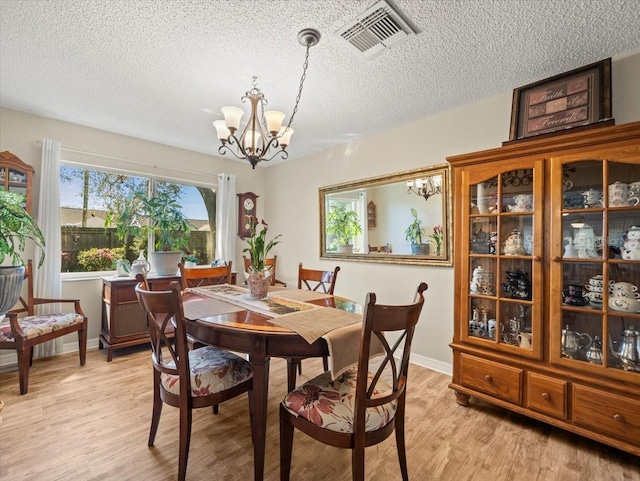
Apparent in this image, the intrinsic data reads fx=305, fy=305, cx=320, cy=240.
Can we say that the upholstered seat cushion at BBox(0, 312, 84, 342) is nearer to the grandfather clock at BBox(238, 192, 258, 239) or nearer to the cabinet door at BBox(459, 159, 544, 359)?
the grandfather clock at BBox(238, 192, 258, 239)

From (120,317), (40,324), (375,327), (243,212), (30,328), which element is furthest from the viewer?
(243,212)

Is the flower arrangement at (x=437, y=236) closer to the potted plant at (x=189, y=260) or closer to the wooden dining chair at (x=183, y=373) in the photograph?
the wooden dining chair at (x=183, y=373)

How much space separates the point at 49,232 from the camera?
300 centimetres

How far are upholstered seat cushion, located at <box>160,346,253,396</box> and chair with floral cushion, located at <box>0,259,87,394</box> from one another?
1563 millimetres

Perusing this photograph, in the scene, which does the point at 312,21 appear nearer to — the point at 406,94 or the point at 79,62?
the point at 406,94

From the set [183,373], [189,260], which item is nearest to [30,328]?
[189,260]

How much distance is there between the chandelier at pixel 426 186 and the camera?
2885mm

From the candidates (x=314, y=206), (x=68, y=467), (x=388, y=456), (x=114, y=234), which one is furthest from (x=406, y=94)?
(x=114, y=234)

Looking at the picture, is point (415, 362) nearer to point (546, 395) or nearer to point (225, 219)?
point (546, 395)

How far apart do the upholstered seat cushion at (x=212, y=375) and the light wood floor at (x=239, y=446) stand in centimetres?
44

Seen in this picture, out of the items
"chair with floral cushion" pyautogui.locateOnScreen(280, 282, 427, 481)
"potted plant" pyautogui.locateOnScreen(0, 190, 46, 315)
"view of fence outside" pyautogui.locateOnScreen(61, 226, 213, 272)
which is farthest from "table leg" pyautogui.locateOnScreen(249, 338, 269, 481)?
"view of fence outside" pyautogui.locateOnScreen(61, 226, 213, 272)

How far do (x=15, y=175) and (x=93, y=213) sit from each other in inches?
29.7

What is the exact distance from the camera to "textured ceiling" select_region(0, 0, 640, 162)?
1613 mm

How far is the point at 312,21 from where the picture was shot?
1.69 m
